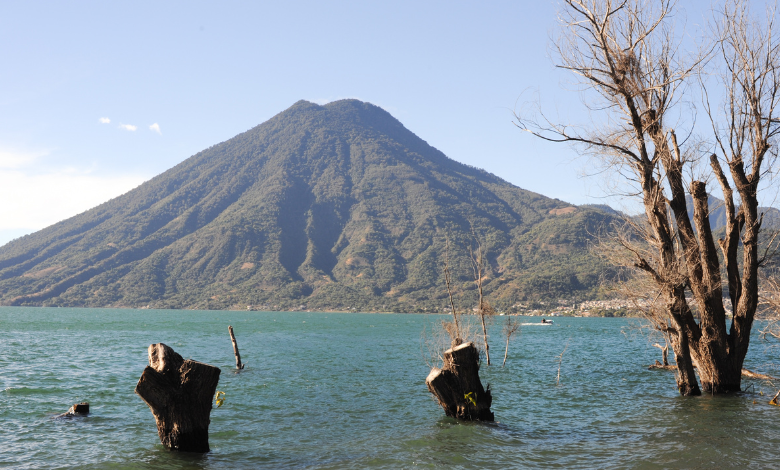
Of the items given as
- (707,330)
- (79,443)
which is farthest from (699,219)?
(79,443)

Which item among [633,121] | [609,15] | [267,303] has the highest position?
[609,15]

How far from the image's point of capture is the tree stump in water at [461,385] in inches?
511

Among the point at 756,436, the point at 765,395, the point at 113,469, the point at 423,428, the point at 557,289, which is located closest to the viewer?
the point at 113,469

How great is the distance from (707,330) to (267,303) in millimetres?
192598

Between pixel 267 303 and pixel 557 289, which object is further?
pixel 267 303

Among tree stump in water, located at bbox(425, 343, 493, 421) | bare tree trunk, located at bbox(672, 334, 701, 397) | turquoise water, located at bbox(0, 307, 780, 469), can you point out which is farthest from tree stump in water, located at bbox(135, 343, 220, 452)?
bare tree trunk, located at bbox(672, 334, 701, 397)

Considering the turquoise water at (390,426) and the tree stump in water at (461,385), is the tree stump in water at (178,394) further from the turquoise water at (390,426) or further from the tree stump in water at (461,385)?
the tree stump in water at (461,385)

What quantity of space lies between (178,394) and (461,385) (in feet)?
21.6

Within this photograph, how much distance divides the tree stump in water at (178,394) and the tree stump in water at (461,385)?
5373mm

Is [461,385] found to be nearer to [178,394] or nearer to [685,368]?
[178,394]

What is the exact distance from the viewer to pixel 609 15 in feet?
44.2

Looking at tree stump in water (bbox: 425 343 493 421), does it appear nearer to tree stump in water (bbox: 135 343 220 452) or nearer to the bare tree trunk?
tree stump in water (bbox: 135 343 220 452)

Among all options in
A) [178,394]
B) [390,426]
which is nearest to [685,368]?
[390,426]

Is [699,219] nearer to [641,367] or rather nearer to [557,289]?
[641,367]
